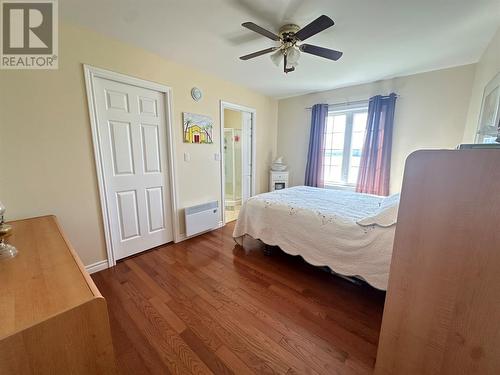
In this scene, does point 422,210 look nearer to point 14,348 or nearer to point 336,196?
point 14,348

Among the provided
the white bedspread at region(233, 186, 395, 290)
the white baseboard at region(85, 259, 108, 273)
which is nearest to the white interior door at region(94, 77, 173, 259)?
the white baseboard at region(85, 259, 108, 273)

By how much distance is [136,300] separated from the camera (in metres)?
1.72

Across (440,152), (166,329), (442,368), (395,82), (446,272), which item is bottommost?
(166,329)

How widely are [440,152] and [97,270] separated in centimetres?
290

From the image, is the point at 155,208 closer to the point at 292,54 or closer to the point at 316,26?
the point at 292,54

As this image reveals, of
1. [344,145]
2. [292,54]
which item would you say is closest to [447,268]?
[292,54]

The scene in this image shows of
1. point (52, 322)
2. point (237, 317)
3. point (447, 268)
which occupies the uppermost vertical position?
point (447, 268)

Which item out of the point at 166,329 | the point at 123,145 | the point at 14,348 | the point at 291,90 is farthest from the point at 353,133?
the point at 14,348

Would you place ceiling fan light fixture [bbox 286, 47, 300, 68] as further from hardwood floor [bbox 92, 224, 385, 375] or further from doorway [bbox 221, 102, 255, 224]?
hardwood floor [bbox 92, 224, 385, 375]

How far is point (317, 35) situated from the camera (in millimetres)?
1926

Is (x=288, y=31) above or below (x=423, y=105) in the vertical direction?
above

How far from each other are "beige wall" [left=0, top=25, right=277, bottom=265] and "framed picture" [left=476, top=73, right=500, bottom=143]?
3138mm

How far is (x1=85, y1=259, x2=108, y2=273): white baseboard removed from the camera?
2072 mm

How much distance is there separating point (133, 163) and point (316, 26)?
2.23 meters
